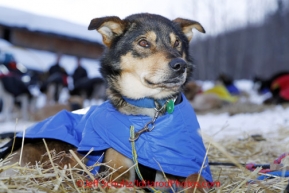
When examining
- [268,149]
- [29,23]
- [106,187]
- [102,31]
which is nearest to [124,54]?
[102,31]

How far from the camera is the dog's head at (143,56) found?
2.82 metres

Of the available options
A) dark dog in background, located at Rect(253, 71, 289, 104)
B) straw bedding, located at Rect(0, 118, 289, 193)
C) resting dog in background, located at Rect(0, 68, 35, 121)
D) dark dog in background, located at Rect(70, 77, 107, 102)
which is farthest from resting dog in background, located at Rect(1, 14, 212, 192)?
dark dog in background, located at Rect(70, 77, 107, 102)

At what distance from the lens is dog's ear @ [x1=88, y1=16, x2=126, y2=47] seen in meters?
2.90

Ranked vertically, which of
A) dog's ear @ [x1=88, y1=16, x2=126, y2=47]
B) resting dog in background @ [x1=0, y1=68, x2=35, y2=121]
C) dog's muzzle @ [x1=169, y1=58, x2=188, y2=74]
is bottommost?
resting dog in background @ [x1=0, y1=68, x2=35, y2=121]

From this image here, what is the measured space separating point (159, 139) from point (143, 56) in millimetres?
697

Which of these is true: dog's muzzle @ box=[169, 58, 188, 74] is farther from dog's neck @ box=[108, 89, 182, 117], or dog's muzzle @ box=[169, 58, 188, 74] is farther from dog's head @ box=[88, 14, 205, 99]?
dog's neck @ box=[108, 89, 182, 117]

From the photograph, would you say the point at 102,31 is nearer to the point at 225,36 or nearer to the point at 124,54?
the point at 124,54

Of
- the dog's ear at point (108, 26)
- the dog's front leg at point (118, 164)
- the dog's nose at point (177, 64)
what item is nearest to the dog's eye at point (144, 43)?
the dog's ear at point (108, 26)

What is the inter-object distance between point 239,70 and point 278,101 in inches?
726

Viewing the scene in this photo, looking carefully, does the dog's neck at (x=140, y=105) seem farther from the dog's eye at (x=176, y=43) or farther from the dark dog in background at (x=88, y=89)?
the dark dog in background at (x=88, y=89)

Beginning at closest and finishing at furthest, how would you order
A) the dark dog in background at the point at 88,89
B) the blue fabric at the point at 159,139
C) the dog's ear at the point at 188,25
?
1. the blue fabric at the point at 159,139
2. the dog's ear at the point at 188,25
3. the dark dog in background at the point at 88,89

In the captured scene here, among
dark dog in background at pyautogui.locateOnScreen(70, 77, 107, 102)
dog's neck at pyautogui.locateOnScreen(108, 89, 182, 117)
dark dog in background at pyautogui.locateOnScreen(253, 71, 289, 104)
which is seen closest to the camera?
dog's neck at pyautogui.locateOnScreen(108, 89, 182, 117)

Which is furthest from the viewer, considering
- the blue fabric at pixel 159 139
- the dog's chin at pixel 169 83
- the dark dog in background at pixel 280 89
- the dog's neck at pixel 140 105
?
the dark dog in background at pixel 280 89

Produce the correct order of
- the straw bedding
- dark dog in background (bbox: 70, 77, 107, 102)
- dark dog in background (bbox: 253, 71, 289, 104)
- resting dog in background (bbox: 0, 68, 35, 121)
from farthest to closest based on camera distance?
dark dog in background (bbox: 70, 77, 107, 102) → resting dog in background (bbox: 0, 68, 35, 121) → dark dog in background (bbox: 253, 71, 289, 104) → the straw bedding
